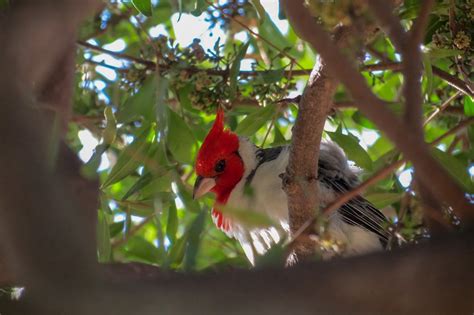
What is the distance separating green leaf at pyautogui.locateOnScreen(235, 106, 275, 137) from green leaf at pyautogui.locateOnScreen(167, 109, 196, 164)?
0.27 meters

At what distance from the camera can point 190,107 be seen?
434cm

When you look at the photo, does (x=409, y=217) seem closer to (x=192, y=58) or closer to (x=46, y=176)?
(x=46, y=176)

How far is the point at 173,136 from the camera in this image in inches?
159

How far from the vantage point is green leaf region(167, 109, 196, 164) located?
4.04 m

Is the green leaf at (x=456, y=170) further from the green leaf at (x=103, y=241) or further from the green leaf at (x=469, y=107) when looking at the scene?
the green leaf at (x=103, y=241)

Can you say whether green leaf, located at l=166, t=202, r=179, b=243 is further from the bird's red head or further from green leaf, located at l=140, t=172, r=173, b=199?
the bird's red head

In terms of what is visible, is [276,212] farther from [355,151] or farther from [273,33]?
[273,33]

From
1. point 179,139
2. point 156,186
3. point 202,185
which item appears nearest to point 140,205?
point 156,186

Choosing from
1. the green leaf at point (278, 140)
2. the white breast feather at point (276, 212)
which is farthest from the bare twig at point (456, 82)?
the green leaf at point (278, 140)

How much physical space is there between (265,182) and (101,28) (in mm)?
1538

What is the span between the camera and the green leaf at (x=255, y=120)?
155 inches

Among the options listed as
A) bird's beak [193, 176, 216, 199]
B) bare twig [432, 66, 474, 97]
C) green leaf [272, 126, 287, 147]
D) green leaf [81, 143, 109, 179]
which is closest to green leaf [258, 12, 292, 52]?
green leaf [272, 126, 287, 147]

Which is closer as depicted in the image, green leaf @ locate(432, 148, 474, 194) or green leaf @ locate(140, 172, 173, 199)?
green leaf @ locate(140, 172, 173, 199)

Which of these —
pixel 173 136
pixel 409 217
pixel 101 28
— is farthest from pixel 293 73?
pixel 409 217
